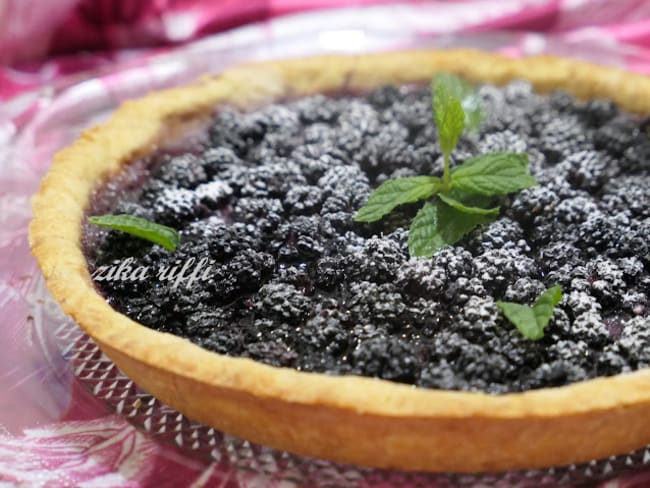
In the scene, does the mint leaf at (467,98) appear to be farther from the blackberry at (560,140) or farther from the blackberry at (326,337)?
the blackberry at (326,337)

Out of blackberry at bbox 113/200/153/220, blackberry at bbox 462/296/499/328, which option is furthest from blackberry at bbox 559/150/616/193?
blackberry at bbox 113/200/153/220

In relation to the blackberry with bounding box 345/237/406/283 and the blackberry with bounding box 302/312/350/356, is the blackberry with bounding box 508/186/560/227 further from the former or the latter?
the blackberry with bounding box 302/312/350/356

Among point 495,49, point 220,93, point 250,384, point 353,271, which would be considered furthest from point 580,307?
point 495,49

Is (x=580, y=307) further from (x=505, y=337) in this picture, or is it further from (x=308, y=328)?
(x=308, y=328)

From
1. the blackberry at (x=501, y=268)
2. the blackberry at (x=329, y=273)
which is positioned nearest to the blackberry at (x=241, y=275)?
the blackberry at (x=329, y=273)

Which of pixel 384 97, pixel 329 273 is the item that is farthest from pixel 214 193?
pixel 384 97
